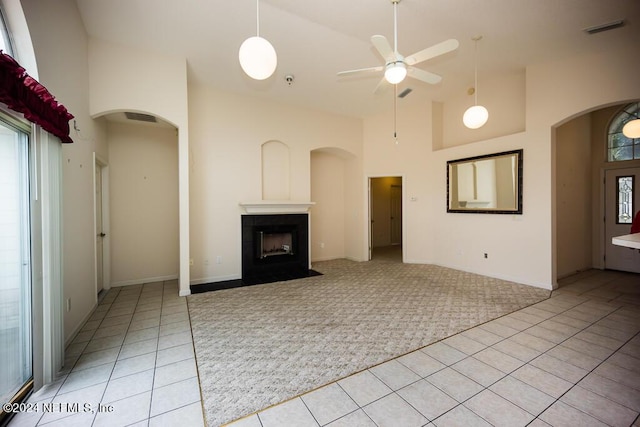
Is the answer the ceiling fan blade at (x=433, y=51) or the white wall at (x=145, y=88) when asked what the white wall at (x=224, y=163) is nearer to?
the white wall at (x=145, y=88)

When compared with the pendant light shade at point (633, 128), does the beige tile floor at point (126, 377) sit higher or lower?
lower

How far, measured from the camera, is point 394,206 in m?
9.12

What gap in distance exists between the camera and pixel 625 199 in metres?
5.10

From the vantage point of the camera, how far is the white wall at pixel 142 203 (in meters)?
4.53

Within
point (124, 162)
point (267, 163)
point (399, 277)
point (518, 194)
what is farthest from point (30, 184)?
point (518, 194)

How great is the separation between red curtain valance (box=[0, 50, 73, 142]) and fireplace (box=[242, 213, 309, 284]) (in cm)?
312

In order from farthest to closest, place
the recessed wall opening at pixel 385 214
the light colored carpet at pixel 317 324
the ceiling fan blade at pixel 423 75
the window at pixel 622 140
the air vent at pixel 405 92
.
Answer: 1. the recessed wall opening at pixel 385 214
2. the air vent at pixel 405 92
3. the window at pixel 622 140
4. the ceiling fan blade at pixel 423 75
5. the light colored carpet at pixel 317 324

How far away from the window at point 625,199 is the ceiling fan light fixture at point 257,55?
7063mm

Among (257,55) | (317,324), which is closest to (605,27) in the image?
(257,55)

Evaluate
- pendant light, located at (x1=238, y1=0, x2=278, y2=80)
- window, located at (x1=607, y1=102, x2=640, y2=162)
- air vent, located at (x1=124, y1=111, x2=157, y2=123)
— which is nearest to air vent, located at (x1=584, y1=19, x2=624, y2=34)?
window, located at (x1=607, y1=102, x2=640, y2=162)

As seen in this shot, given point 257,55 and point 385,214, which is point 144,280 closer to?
point 257,55

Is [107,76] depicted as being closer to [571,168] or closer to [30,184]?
[30,184]

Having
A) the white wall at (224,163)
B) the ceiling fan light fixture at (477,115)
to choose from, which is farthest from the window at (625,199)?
the white wall at (224,163)

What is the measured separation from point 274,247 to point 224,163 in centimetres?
199
